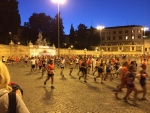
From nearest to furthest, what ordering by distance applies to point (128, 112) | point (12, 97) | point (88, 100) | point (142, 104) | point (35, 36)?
point (12, 97)
point (128, 112)
point (142, 104)
point (88, 100)
point (35, 36)

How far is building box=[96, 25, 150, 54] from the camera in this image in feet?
356

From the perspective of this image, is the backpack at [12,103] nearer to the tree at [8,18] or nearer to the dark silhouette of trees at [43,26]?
the tree at [8,18]

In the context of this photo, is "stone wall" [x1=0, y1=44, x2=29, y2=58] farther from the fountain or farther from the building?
the building

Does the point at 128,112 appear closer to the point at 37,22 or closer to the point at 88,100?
the point at 88,100

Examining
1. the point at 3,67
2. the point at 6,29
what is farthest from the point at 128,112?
the point at 6,29

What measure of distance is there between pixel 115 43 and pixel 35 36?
54.4m

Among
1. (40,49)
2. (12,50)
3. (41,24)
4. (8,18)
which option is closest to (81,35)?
(41,24)

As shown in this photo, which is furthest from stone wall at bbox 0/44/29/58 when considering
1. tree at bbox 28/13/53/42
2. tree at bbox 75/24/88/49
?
tree at bbox 75/24/88/49

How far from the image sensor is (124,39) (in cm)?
11425

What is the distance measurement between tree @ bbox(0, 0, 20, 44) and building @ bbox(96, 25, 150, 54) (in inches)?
2642

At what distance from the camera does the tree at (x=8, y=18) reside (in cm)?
4772

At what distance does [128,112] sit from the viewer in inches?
297

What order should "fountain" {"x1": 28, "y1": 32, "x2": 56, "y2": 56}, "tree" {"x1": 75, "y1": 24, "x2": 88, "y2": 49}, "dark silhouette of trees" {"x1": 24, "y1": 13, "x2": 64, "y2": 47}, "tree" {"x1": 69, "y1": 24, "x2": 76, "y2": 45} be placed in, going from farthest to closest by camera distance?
"tree" {"x1": 69, "y1": 24, "x2": 76, "y2": 45} → "tree" {"x1": 75, "y1": 24, "x2": 88, "y2": 49} → "dark silhouette of trees" {"x1": 24, "y1": 13, "x2": 64, "y2": 47} → "fountain" {"x1": 28, "y1": 32, "x2": 56, "y2": 56}

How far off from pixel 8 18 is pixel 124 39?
76.9m
